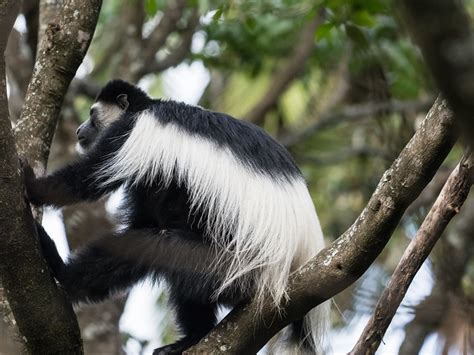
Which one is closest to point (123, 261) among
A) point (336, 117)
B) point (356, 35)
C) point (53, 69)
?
point (53, 69)

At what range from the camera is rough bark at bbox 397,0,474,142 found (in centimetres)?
54

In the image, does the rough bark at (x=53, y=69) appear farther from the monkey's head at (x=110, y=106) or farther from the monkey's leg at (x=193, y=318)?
the monkey's leg at (x=193, y=318)

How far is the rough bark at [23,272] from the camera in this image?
1.75 meters

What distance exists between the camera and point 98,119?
3.17 meters

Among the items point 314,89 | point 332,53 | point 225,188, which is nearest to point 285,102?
point 314,89

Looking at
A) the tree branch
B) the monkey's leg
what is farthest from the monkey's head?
the tree branch

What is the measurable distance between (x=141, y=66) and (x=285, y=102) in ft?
8.27

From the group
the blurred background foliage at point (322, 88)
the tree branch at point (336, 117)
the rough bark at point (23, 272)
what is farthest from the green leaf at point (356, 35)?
the tree branch at point (336, 117)

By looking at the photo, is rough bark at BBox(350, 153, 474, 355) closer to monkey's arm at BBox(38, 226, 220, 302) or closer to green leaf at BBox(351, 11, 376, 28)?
monkey's arm at BBox(38, 226, 220, 302)

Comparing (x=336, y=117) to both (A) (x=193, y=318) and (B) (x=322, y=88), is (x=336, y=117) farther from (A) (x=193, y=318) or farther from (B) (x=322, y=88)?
(A) (x=193, y=318)

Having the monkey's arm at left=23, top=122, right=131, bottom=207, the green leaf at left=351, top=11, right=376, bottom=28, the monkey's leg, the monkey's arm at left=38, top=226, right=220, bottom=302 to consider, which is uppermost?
the green leaf at left=351, top=11, right=376, bottom=28

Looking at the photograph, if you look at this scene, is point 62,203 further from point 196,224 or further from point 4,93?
point 4,93

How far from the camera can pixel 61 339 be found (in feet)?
6.43

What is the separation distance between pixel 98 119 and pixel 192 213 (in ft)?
2.81
